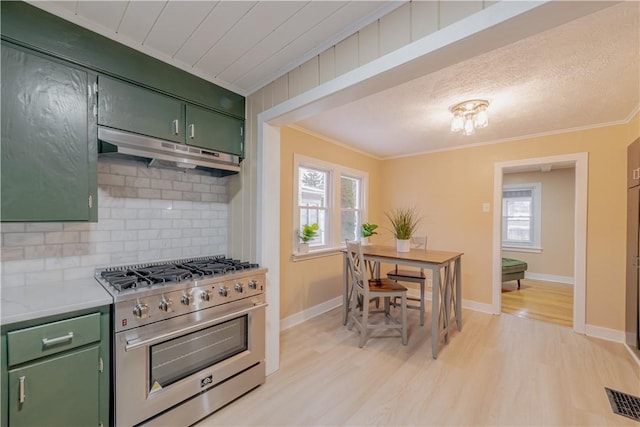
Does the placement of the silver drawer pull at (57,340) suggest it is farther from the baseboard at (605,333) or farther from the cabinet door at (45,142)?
the baseboard at (605,333)

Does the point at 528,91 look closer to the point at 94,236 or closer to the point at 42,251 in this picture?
the point at 94,236

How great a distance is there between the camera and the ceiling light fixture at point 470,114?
7.86 ft

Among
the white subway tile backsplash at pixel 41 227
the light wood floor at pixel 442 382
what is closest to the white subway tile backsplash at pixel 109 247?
the white subway tile backsplash at pixel 41 227

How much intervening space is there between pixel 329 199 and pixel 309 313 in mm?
1549

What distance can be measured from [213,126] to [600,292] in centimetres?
428

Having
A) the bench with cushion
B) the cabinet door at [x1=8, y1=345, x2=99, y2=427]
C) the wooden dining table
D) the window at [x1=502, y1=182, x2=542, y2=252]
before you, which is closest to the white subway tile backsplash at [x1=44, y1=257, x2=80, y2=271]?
the cabinet door at [x1=8, y1=345, x2=99, y2=427]

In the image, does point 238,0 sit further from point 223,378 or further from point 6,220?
point 223,378

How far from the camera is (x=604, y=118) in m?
2.79

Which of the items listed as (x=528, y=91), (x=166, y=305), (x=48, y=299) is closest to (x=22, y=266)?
(x=48, y=299)

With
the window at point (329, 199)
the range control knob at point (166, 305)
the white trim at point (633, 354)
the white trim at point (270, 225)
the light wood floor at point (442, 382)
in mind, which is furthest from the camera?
the window at point (329, 199)

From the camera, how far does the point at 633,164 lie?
2545 millimetres

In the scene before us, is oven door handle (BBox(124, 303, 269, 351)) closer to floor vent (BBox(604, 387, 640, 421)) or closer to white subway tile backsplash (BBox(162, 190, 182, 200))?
white subway tile backsplash (BBox(162, 190, 182, 200))

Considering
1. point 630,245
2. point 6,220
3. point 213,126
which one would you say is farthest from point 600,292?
point 6,220

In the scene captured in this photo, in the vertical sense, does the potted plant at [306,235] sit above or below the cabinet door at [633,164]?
below
